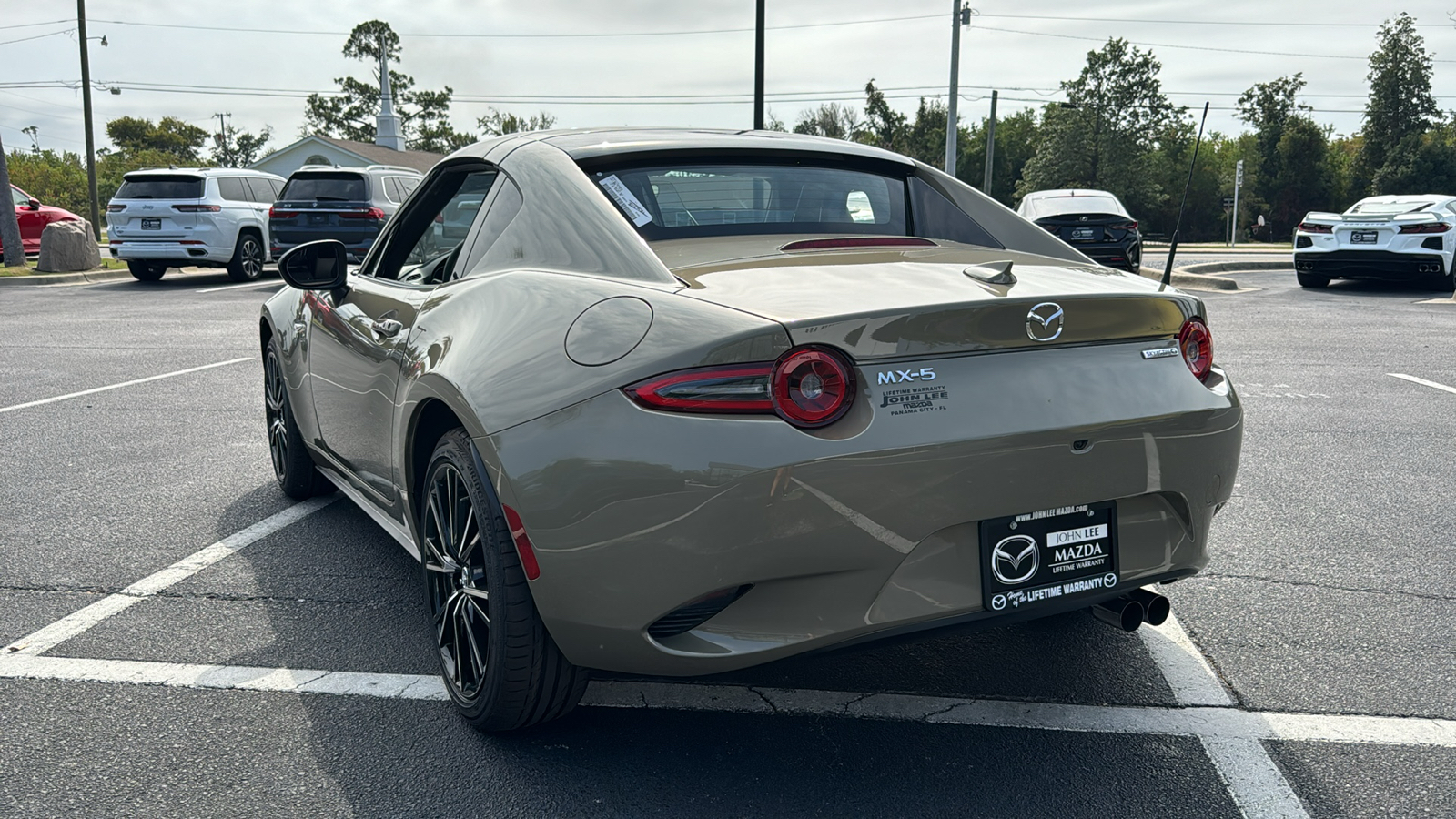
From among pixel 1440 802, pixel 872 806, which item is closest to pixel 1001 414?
pixel 872 806

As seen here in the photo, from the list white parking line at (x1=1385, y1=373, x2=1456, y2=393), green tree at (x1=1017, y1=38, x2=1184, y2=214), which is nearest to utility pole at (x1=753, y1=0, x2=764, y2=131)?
white parking line at (x1=1385, y1=373, x2=1456, y2=393)

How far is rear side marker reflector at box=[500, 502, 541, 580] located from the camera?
2480 mm

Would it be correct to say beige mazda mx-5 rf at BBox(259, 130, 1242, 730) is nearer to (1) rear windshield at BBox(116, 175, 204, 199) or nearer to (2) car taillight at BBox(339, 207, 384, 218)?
(2) car taillight at BBox(339, 207, 384, 218)

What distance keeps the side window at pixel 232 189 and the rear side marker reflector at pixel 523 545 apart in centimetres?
1789

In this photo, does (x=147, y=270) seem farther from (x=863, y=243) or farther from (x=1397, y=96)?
(x=1397, y=96)

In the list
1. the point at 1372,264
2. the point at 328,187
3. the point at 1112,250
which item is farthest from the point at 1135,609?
the point at 328,187

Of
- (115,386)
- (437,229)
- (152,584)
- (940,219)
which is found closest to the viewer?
(940,219)

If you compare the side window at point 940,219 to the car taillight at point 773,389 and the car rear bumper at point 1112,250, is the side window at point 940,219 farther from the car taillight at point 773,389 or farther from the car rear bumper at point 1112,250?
the car rear bumper at point 1112,250

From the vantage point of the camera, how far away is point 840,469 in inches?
88.3

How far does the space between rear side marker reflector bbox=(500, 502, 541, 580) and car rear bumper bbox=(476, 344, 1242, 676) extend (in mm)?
26

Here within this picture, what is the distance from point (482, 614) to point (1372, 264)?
1664 cm

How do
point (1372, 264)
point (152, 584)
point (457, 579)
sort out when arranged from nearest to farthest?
point (457, 579)
point (152, 584)
point (1372, 264)

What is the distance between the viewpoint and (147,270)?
62.7ft

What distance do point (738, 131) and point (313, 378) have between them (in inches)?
71.8
